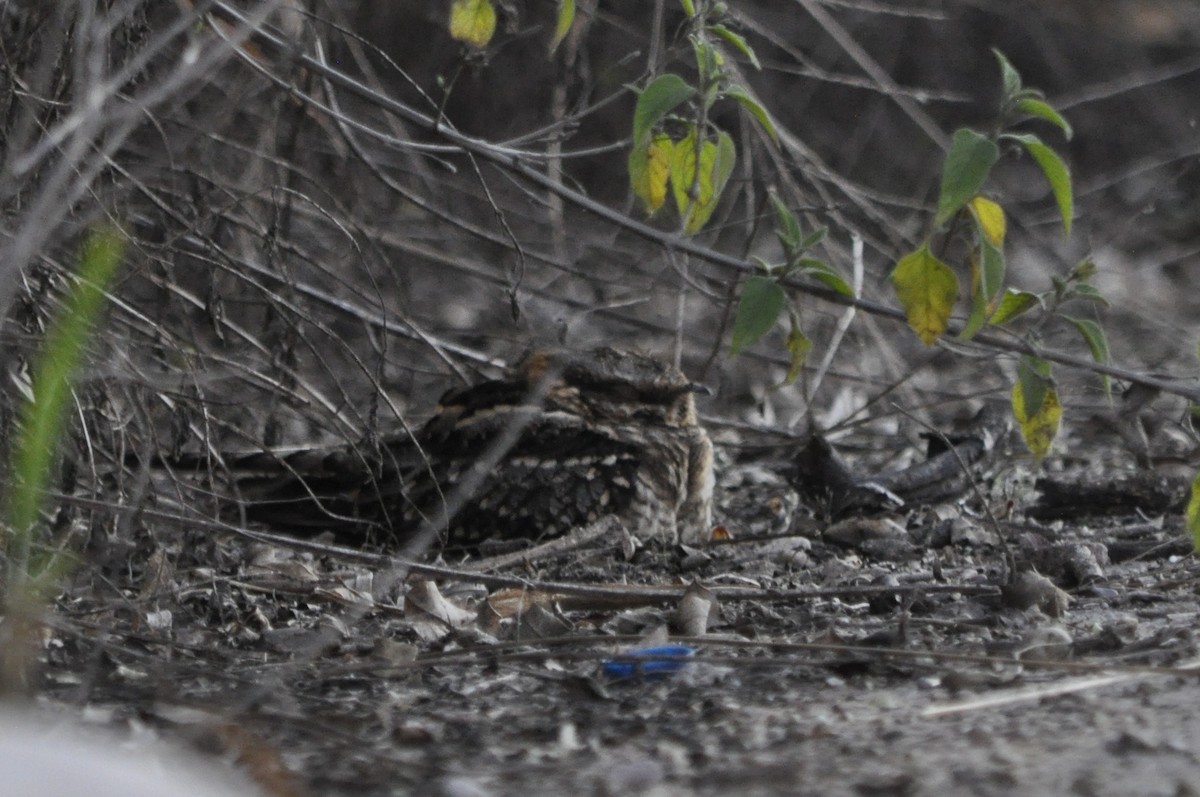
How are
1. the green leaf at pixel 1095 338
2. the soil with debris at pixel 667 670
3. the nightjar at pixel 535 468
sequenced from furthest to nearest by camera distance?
the nightjar at pixel 535 468
the green leaf at pixel 1095 338
the soil with debris at pixel 667 670

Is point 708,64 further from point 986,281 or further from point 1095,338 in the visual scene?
point 1095,338

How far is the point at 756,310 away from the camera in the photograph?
9.24 ft

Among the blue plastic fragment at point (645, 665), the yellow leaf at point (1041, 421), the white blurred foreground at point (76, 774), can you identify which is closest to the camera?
the white blurred foreground at point (76, 774)

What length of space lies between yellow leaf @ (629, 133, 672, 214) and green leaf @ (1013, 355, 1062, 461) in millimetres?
785

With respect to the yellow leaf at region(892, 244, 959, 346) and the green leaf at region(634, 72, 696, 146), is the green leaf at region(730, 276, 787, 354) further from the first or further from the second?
the green leaf at region(634, 72, 696, 146)

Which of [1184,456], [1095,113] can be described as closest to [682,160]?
[1184,456]

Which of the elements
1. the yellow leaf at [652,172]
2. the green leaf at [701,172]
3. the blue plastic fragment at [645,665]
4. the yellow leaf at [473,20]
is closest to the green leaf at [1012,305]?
the green leaf at [701,172]

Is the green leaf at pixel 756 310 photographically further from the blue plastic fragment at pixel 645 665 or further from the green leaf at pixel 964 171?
the blue plastic fragment at pixel 645 665

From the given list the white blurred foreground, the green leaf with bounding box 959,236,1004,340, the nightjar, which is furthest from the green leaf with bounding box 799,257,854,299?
the white blurred foreground

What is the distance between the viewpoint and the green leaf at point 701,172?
2.97 metres

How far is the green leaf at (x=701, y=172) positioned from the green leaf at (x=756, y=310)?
22 cm

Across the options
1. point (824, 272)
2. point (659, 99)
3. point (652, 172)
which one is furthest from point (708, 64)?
point (824, 272)

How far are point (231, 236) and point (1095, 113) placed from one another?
21.3ft

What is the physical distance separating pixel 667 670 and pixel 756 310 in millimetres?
741
